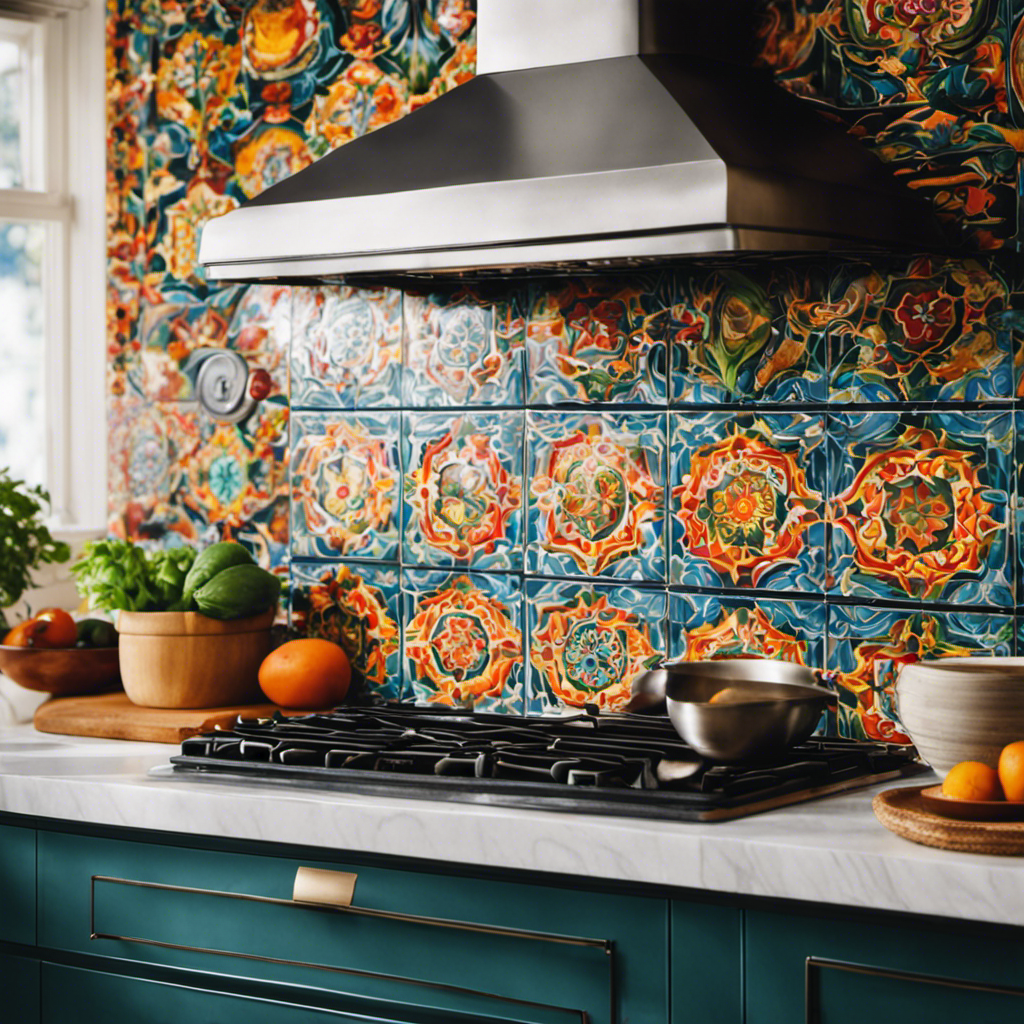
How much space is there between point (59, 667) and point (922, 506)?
4.72 feet

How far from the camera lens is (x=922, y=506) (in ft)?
7.18

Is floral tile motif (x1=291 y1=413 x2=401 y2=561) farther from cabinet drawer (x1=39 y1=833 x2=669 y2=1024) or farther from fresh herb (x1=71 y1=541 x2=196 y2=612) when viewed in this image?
cabinet drawer (x1=39 y1=833 x2=669 y2=1024)

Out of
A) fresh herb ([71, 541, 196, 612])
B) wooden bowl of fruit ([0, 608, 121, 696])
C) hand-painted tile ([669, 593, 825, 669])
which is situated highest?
fresh herb ([71, 541, 196, 612])

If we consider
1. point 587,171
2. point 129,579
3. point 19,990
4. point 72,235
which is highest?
point 72,235

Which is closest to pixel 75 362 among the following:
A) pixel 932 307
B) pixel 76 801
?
pixel 76 801

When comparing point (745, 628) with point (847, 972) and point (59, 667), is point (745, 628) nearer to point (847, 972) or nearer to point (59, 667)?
point (847, 972)

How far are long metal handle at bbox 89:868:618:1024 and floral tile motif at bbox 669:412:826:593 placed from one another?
2.50 feet

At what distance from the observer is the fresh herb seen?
8.39 ft

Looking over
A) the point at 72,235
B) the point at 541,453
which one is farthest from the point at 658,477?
the point at 72,235

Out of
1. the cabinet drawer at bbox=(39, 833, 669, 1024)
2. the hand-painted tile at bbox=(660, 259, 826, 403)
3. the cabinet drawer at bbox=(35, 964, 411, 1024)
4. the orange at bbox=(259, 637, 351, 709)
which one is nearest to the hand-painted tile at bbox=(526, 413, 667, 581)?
the hand-painted tile at bbox=(660, 259, 826, 403)

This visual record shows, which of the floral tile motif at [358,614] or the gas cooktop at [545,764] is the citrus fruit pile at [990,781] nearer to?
the gas cooktop at [545,764]

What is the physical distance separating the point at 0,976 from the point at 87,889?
0.21 meters

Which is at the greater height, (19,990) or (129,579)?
(129,579)

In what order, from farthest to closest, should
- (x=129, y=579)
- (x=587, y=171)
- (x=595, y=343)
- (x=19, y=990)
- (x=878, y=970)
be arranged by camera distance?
(x=129, y=579)
(x=595, y=343)
(x=19, y=990)
(x=587, y=171)
(x=878, y=970)
